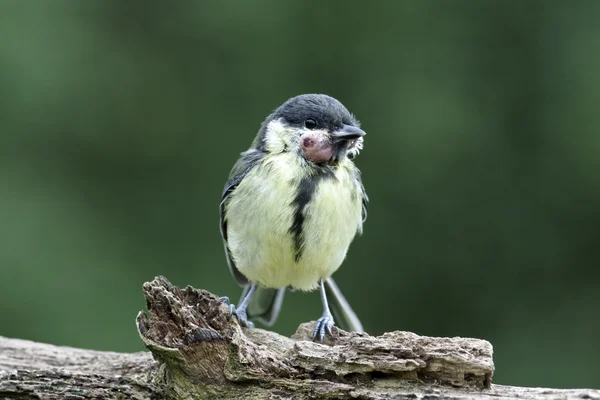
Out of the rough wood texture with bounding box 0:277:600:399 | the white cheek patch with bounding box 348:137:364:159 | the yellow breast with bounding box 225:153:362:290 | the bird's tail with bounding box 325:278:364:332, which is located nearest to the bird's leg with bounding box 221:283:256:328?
the yellow breast with bounding box 225:153:362:290

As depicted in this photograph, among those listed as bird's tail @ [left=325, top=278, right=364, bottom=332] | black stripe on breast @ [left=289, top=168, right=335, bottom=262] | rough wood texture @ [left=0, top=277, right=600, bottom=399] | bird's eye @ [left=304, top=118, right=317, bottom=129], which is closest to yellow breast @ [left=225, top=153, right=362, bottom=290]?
black stripe on breast @ [left=289, top=168, right=335, bottom=262]

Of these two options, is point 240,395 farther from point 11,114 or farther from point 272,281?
point 11,114

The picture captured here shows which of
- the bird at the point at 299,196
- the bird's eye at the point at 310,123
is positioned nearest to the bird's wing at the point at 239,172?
the bird at the point at 299,196

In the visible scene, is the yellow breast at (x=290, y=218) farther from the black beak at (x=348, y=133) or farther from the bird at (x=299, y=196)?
the black beak at (x=348, y=133)

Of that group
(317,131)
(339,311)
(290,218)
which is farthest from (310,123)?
(339,311)

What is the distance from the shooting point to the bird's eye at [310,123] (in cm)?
382

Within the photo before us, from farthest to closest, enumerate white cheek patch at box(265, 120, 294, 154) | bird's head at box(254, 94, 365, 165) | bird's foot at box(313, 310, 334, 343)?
white cheek patch at box(265, 120, 294, 154)
bird's head at box(254, 94, 365, 165)
bird's foot at box(313, 310, 334, 343)

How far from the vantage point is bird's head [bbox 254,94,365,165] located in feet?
12.4

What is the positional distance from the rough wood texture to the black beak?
102cm

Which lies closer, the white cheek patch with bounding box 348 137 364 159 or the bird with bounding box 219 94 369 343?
the bird with bounding box 219 94 369 343

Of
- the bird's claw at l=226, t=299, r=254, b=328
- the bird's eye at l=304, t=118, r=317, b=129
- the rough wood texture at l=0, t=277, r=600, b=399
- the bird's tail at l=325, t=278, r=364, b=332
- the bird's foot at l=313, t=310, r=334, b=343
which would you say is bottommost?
the rough wood texture at l=0, t=277, r=600, b=399

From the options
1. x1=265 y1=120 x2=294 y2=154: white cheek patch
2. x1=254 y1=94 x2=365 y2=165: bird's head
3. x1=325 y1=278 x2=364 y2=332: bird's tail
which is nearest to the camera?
x1=254 y1=94 x2=365 y2=165: bird's head

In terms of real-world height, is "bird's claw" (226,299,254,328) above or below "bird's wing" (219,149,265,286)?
below

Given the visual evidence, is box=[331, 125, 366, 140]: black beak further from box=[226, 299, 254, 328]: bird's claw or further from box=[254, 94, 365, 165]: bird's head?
box=[226, 299, 254, 328]: bird's claw
